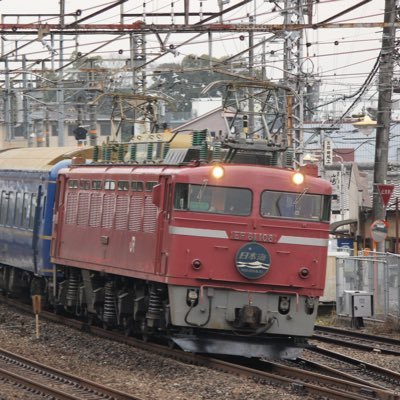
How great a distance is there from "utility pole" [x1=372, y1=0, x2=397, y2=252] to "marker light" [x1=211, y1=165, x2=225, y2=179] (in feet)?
30.6

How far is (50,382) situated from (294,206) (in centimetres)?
440

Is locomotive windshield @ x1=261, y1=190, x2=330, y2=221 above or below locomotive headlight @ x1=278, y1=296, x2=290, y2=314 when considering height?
above

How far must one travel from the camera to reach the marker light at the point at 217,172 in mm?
16719

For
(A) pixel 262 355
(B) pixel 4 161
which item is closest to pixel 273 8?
(B) pixel 4 161

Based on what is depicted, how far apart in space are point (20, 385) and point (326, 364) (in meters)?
5.02

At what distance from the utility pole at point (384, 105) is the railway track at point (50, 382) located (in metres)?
10.7

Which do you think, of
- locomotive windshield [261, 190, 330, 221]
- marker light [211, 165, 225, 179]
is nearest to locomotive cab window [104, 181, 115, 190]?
marker light [211, 165, 225, 179]

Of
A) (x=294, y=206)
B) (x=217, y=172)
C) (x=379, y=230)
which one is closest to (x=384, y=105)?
(x=379, y=230)

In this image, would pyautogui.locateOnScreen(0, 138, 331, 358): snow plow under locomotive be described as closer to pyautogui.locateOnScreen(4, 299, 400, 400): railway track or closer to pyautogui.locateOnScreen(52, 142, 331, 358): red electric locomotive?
pyautogui.locateOnScreen(52, 142, 331, 358): red electric locomotive

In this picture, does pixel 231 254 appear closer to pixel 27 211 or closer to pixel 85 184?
pixel 85 184

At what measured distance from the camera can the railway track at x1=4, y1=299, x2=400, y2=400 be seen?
45.5ft

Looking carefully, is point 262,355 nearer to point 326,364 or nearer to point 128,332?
point 326,364

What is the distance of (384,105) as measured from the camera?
25.3 metres

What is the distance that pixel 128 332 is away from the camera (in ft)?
65.2
